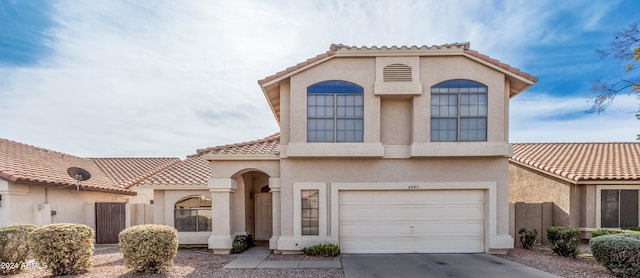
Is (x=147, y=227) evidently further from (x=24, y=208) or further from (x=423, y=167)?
(x=423, y=167)

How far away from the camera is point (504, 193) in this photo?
11.1 meters

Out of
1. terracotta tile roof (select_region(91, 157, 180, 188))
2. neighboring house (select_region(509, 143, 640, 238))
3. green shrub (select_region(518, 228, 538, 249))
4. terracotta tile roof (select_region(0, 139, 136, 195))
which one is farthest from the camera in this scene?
terracotta tile roof (select_region(91, 157, 180, 188))

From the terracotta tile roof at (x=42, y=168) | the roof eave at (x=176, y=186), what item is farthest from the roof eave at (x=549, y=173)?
the terracotta tile roof at (x=42, y=168)

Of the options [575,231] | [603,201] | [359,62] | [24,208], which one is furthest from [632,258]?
[24,208]

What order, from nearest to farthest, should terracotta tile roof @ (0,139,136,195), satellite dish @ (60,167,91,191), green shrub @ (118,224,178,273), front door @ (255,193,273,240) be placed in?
green shrub @ (118,224,178,273), terracotta tile roof @ (0,139,136,195), satellite dish @ (60,167,91,191), front door @ (255,193,273,240)

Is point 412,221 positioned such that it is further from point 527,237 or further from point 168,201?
point 168,201

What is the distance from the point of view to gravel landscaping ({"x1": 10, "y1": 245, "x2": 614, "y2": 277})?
8.75m

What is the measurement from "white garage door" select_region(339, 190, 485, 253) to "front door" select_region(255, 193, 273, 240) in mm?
4825

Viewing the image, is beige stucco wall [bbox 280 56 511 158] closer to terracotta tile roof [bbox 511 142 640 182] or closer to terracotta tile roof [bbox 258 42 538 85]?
terracotta tile roof [bbox 258 42 538 85]

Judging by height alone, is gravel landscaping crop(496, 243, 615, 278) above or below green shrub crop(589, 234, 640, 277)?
below

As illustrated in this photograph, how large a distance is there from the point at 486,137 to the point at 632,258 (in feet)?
15.5

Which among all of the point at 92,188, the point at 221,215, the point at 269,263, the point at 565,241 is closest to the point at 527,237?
the point at 565,241

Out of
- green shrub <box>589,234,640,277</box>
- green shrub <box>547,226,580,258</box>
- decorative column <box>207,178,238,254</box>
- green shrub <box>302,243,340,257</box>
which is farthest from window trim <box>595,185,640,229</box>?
decorative column <box>207,178,238,254</box>

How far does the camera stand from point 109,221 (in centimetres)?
1520
